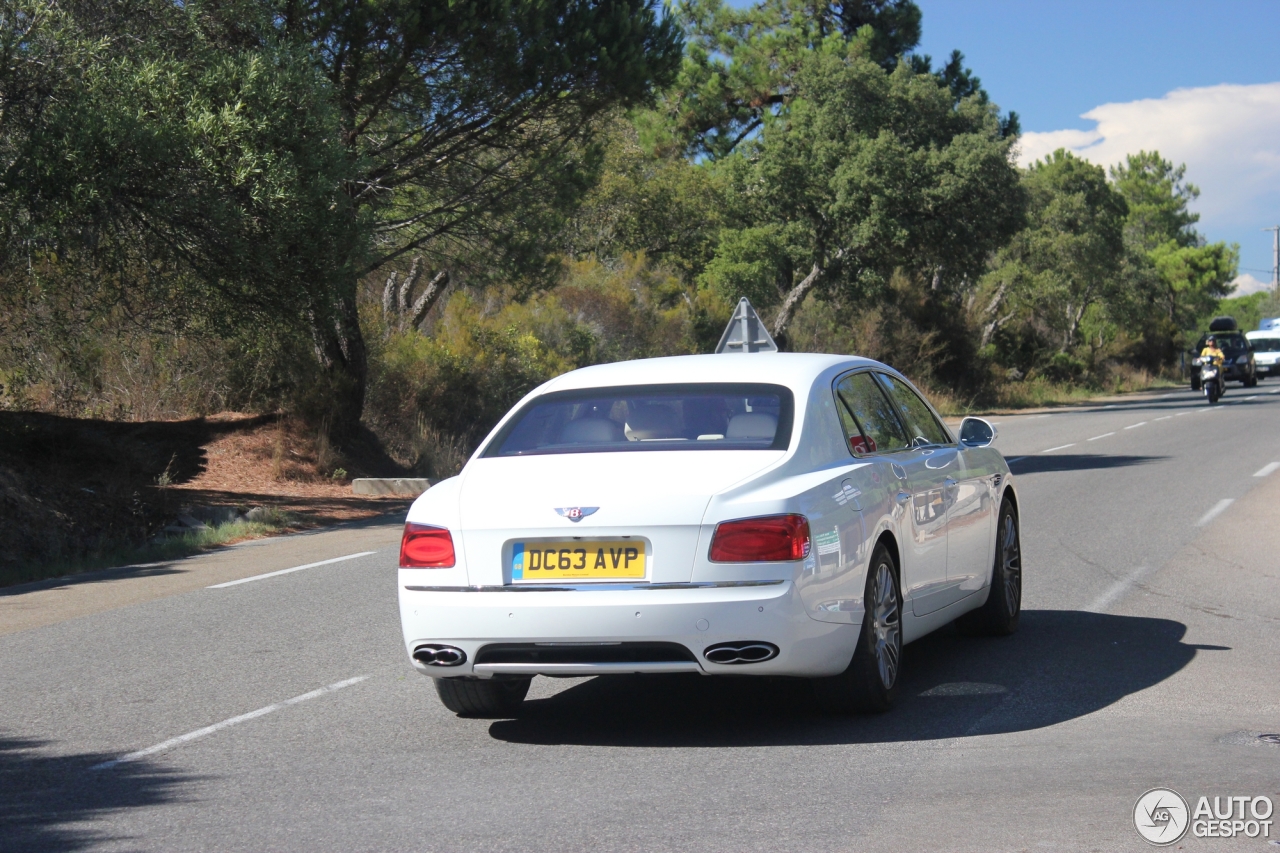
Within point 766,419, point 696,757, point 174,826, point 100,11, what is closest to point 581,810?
point 696,757

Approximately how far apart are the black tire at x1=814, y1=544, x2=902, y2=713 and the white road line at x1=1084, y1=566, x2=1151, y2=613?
10.5ft

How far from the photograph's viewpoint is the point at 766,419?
6.21 metres

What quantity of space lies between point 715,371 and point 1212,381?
38.0 m

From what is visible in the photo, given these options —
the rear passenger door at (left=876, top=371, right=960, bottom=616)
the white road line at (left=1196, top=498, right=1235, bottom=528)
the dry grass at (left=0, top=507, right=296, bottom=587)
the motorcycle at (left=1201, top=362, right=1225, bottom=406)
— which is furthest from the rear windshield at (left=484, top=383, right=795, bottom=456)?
the motorcycle at (left=1201, top=362, right=1225, bottom=406)

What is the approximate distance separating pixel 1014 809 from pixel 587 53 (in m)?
18.0

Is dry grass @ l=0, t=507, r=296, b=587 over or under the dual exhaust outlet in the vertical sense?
under

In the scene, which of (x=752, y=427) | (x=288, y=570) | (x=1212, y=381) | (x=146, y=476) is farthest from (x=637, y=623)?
(x=1212, y=381)

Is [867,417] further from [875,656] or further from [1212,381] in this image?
[1212,381]

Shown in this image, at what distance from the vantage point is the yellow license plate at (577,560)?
5559mm

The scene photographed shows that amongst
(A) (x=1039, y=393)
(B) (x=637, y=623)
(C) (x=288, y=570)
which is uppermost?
(B) (x=637, y=623)

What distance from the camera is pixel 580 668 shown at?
5633 mm

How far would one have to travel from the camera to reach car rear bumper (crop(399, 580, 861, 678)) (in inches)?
215

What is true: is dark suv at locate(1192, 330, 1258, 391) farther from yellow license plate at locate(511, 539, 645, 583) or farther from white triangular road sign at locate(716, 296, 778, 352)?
yellow license plate at locate(511, 539, 645, 583)

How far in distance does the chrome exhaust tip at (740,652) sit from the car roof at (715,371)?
4.34 ft
